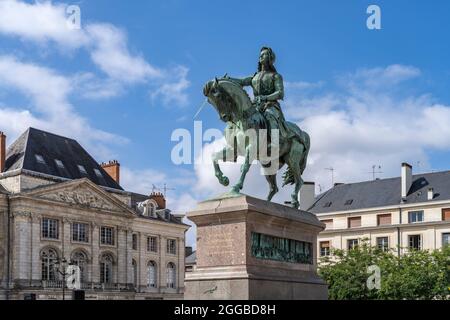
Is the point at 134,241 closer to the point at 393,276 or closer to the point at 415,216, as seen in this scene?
the point at 415,216

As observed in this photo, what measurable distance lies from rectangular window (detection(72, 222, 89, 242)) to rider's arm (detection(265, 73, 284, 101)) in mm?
50102

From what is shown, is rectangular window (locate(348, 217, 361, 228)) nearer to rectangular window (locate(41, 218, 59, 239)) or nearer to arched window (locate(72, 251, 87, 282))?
arched window (locate(72, 251, 87, 282))

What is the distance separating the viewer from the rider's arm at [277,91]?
51.5 ft

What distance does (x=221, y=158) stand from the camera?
15.1m

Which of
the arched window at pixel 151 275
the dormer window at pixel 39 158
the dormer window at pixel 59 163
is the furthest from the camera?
the arched window at pixel 151 275

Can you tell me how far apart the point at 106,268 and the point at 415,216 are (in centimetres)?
2774

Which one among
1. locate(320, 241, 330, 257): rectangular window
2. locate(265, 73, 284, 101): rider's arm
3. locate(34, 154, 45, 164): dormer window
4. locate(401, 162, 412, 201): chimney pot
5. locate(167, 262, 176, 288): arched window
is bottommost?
locate(167, 262, 176, 288): arched window

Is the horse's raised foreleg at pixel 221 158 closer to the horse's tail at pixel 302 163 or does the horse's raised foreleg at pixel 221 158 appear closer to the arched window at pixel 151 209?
the horse's tail at pixel 302 163

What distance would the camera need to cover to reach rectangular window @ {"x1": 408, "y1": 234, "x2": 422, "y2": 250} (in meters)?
58.6

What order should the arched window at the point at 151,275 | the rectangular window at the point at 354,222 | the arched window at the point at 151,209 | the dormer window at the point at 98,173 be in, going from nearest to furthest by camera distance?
the rectangular window at the point at 354,222 < the dormer window at the point at 98,173 < the arched window at the point at 151,275 < the arched window at the point at 151,209

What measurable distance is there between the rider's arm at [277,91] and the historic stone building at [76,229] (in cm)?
4066

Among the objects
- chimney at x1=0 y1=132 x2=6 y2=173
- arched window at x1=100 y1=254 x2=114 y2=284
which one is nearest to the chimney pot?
arched window at x1=100 y1=254 x2=114 y2=284

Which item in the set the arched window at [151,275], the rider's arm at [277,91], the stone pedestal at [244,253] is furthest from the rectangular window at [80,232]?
the stone pedestal at [244,253]
